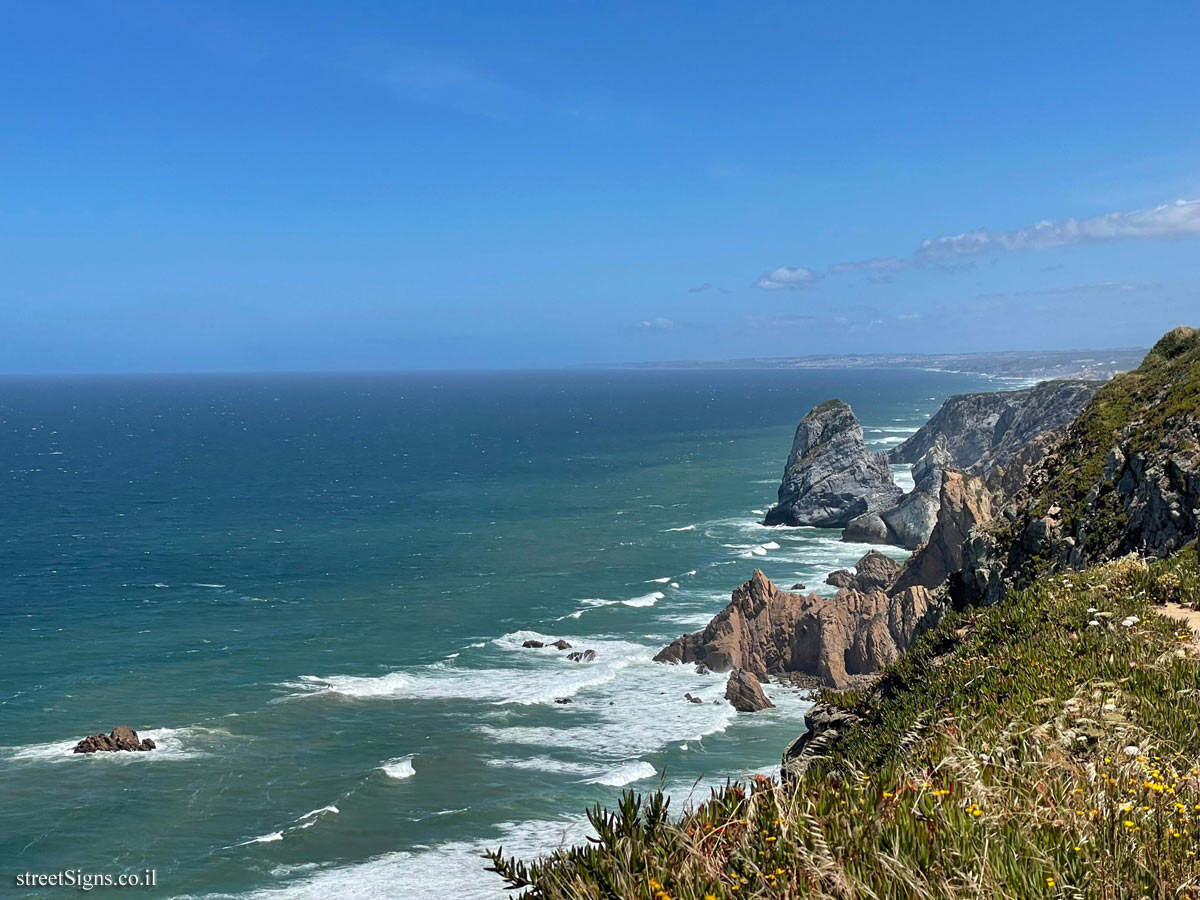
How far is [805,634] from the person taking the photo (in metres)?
49.7

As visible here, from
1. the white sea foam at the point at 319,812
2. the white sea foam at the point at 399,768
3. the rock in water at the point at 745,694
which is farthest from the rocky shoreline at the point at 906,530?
the white sea foam at the point at 319,812

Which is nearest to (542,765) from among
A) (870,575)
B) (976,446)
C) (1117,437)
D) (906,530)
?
(1117,437)

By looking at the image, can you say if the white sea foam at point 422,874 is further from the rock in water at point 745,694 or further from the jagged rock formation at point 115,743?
the rock in water at point 745,694

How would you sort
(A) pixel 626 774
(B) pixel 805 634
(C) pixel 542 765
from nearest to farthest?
1. (A) pixel 626 774
2. (C) pixel 542 765
3. (B) pixel 805 634

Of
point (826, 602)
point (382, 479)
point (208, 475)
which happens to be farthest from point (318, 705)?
point (208, 475)

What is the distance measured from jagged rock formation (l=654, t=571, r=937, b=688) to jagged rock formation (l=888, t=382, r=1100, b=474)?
60296 mm

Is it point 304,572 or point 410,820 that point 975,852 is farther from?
point 304,572

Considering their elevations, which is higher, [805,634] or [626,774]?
[805,634]

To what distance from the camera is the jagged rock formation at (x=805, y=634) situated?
4762cm

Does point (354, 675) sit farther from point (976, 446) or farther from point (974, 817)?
point (976, 446)

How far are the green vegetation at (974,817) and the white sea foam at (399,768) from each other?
31047 millimetres

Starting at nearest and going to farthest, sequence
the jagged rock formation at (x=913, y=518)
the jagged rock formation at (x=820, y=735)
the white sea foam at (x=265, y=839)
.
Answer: the jagged rock formation at (x=820, y=735), the white sea foam at (x=265, y=839), the jagged rock formation at (x=913, y=518)

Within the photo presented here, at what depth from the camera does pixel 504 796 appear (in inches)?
1443

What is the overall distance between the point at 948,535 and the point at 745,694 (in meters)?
18.3
